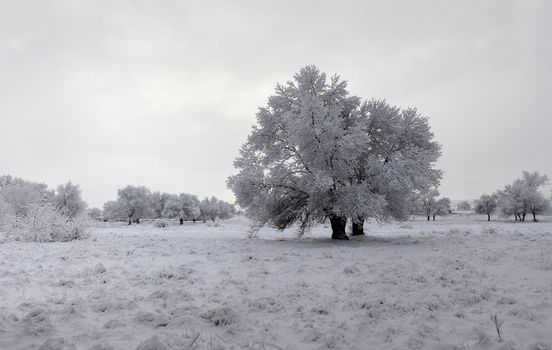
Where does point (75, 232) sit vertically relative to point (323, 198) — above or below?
below

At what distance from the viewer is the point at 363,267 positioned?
37.2ft

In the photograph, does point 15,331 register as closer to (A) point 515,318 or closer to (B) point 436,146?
(A) point 515,318

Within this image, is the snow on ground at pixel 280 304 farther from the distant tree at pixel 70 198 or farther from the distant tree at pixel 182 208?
the distant tree at pixel 182 208

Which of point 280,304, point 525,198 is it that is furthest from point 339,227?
point 525,198

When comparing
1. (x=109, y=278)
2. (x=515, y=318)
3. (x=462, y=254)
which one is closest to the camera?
(x=515, y=318)

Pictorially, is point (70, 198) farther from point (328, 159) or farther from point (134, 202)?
point (328, 159)

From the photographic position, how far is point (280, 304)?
7.42 meters

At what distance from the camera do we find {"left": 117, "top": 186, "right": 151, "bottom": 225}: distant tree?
235 ft

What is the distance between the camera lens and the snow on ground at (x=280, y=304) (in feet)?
18.1

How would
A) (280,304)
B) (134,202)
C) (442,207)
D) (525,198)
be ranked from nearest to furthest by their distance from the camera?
(280,304), (525,198), (134,202), (442,207)

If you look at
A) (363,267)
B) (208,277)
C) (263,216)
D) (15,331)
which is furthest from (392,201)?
(15,331)

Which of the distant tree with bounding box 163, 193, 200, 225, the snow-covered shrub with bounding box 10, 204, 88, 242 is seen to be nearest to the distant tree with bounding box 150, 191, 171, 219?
the distant tree with bounding box 163, 193, 200, 225

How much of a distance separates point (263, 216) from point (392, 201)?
796 centimetres

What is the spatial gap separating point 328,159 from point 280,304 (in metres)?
12.8
